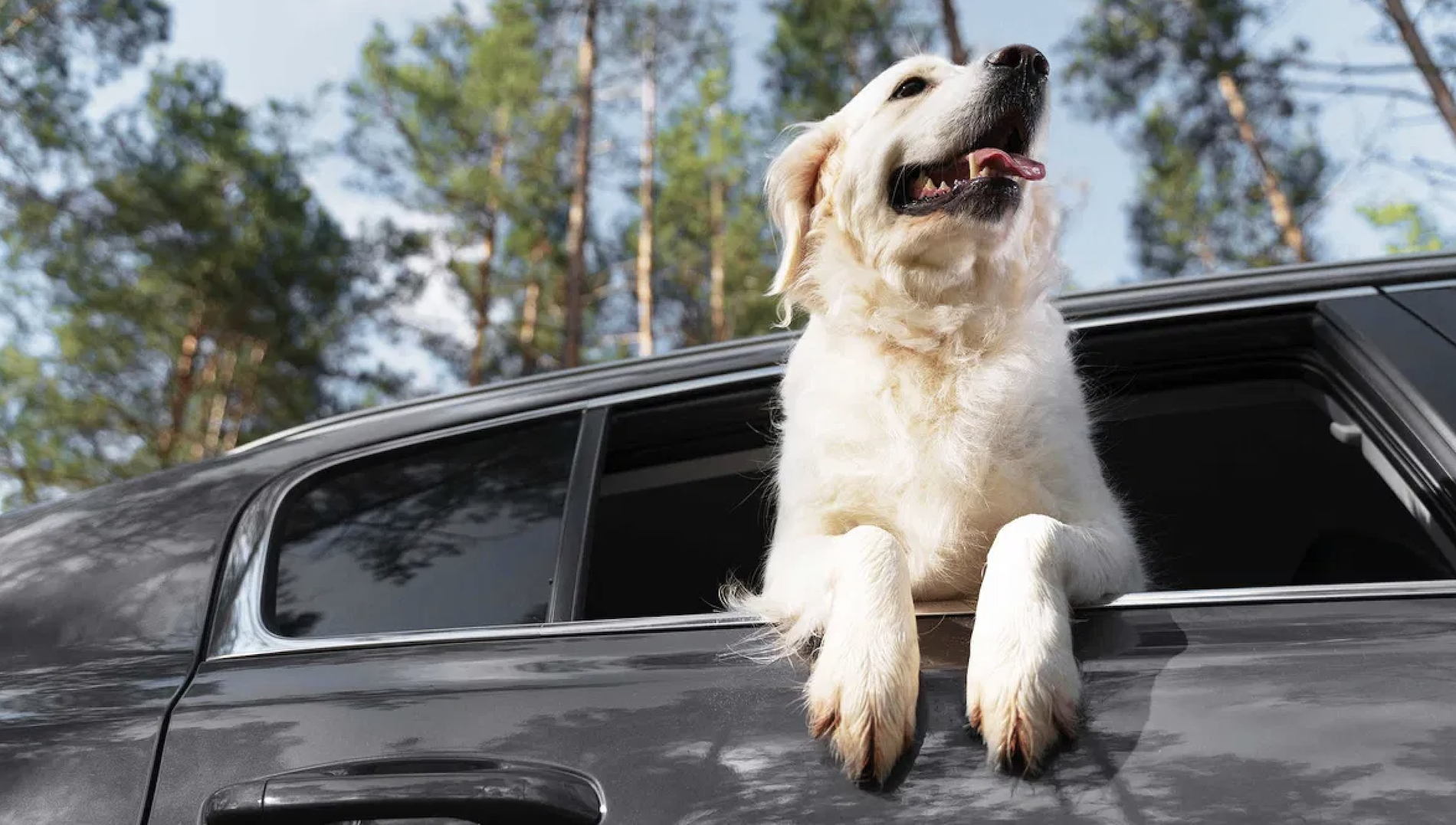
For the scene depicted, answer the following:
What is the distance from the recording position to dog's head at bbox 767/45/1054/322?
2.61m

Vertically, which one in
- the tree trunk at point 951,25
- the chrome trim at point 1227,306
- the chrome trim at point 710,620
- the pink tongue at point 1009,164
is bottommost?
the chrome trim at point 710,620

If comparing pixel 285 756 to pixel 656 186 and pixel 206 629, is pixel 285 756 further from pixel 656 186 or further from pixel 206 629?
pixel 656 186

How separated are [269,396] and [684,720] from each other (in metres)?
24.3

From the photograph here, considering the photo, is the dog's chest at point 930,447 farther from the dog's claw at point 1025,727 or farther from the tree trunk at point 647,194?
the tree trunk at point 647,194

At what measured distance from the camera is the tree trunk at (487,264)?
75.8 feet

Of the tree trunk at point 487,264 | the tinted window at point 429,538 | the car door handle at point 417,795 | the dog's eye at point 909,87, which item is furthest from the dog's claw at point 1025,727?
A: the tree trunk at point 487,264

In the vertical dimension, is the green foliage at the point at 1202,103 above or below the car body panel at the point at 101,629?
above

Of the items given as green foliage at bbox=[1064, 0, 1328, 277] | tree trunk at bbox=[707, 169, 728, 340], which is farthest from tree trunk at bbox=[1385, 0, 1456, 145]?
tree trunk at bbox=[707, 169, 728, 340]

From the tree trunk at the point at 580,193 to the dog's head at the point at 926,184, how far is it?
544 inches

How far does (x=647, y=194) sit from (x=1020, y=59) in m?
21.1

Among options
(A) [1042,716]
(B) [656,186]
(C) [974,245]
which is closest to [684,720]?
(A) [1042,716]

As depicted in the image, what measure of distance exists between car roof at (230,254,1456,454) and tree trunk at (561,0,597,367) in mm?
14197

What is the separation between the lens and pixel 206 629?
1.92 meters

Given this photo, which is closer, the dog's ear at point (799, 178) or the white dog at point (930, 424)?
Answer: the white dog at point (930, 424)
